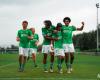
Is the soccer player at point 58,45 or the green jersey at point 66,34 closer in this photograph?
the soccer player at point 58,45

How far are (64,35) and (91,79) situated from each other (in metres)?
3.48

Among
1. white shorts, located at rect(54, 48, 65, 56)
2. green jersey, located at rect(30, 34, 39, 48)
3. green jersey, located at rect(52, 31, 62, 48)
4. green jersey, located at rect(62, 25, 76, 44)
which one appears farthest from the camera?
green jersey, located at rect(30, 34, 39, 48)

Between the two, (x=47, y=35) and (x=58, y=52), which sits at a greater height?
(x=47, y=35)

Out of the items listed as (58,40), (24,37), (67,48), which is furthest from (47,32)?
(24,37)

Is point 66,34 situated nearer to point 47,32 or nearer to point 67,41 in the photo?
point 67,41

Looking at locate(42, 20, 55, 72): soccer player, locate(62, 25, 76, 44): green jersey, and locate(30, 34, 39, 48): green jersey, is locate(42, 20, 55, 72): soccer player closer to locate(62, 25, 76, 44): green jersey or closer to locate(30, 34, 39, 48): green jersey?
locate(62, 25, 76, 44): green jersey

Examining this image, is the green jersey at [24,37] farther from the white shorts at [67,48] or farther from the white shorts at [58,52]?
the white shorts at [67,48]

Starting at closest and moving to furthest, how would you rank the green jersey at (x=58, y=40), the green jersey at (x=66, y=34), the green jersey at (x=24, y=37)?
1. the green jersey at (x=58, y=40)
2. the green jersey at (x=66, y=34)
3. the green jersey at (x=24, y=37)

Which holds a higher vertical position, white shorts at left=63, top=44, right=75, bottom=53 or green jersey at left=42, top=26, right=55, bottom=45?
green jersey at left=42, top=26, right=55, bottom=45

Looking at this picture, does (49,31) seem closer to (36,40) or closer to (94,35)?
(36,40)

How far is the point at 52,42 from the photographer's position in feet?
56.5

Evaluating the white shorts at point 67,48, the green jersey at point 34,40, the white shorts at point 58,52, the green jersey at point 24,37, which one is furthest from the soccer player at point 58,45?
the green jersey at point 34,40

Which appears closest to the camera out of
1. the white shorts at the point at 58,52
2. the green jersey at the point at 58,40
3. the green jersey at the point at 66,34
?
the white shorts at the point at 58,52

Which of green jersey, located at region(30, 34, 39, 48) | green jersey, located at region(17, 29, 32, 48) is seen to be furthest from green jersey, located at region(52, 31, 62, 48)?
green jersey, located at region(30, 34, 39, 48)
